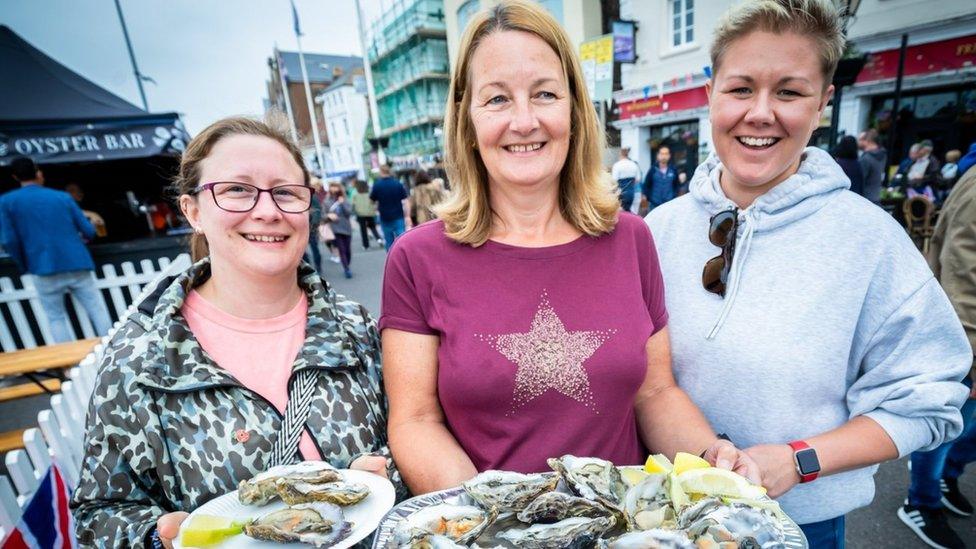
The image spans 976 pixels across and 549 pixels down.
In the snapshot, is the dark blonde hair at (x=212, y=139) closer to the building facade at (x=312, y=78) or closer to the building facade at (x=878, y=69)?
the building facade at (x=878, y=69)

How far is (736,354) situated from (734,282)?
0.24m

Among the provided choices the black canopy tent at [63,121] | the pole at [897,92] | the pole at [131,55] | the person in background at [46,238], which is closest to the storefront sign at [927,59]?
the pole at [897,92]

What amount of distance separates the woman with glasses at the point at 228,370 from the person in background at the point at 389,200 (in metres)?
8.55

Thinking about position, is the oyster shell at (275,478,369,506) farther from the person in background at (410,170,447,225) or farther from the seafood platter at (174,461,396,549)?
the person in background at (410,170,447,225)

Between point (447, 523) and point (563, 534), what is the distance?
0.27 metres

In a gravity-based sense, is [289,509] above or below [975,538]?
above

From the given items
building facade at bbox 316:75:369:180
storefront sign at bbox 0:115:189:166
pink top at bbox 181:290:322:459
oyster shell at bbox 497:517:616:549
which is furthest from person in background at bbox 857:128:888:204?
building facade at bbox 316:75:369:180

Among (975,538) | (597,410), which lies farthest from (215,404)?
(975,538)

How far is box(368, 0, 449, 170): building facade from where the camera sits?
34.6m

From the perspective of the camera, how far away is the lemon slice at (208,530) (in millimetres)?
1067

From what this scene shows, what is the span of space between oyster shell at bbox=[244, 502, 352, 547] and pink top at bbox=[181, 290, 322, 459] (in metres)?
0.33

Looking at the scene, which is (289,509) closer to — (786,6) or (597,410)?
(597,410)

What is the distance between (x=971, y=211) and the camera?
7.32 feet

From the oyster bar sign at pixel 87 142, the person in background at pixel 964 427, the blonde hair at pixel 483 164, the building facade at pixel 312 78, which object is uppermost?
the building facade at pixel 312 78
